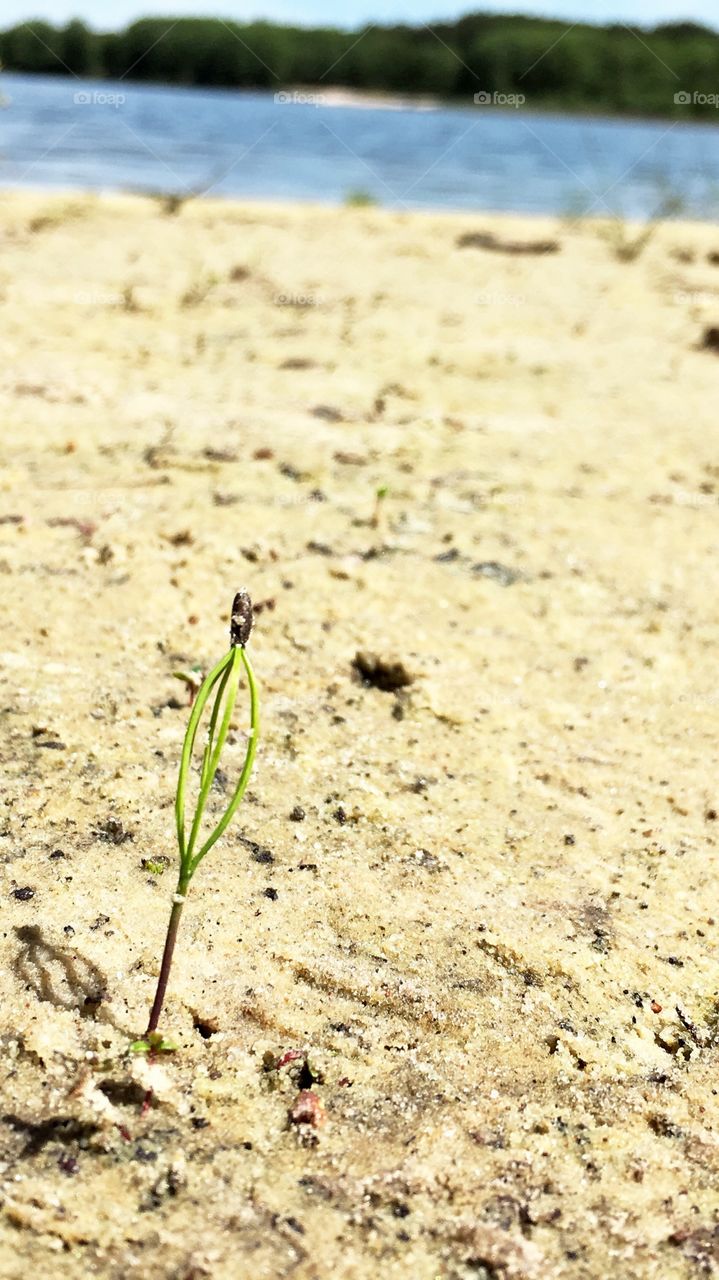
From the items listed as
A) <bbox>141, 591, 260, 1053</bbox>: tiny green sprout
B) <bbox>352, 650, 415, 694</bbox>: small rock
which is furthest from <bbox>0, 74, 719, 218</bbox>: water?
<bbox>141, 591, 260, 1053</bbox>: tiny green sprout

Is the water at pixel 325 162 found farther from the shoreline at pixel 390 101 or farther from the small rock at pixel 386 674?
the shoreline at pixel 390 101

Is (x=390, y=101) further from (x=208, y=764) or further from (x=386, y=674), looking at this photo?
(x=208, y=764)

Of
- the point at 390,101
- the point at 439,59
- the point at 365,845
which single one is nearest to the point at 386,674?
the point at 365,845

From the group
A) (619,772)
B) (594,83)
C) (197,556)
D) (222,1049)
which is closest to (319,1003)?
(222,1049)

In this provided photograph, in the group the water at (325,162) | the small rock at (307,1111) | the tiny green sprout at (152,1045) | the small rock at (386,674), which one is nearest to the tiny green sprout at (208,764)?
the tiny green sprout at (152,1045)

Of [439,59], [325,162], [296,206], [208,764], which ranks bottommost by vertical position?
[208,764]

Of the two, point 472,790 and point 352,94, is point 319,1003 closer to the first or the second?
point 472,790
